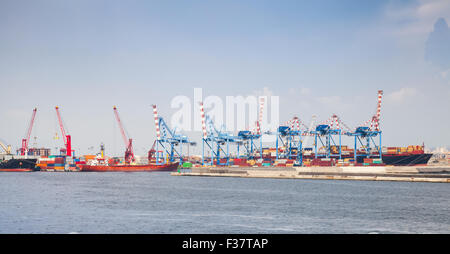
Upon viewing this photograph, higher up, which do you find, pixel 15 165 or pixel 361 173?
pixel 361 173

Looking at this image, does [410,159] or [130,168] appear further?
[130,168]

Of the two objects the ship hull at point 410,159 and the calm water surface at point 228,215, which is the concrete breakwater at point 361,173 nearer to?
the calm water surface at point 228,215

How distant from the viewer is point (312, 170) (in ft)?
311

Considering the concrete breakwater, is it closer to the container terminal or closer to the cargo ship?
the container terminal

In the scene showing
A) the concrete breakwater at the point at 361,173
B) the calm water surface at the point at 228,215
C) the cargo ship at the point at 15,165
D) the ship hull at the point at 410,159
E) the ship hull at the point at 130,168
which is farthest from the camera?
the cargo ship at the point at 15,165

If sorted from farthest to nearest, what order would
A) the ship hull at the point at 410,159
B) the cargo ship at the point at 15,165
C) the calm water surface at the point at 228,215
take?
the cargo ship at the point at 15,165
the ship hull at the point at 410,159
the calm water surface at the point at 228,215

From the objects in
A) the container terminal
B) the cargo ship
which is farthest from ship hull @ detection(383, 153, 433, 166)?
the cargo ship

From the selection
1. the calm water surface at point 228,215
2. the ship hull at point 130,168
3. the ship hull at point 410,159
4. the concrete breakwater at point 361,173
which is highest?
the ship hull at point 410,159

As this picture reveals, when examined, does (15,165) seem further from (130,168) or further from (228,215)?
(228,215)

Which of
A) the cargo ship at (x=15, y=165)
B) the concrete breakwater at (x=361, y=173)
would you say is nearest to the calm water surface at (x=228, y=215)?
the concrete breakwater at (x=361, y=173)

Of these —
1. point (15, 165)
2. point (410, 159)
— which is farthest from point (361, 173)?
point (15, 165)

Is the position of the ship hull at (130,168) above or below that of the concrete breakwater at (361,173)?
below

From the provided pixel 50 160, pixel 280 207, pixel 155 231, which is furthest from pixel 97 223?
pixel 50 160

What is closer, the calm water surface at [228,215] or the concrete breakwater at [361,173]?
the calm water surface at [228,215]
